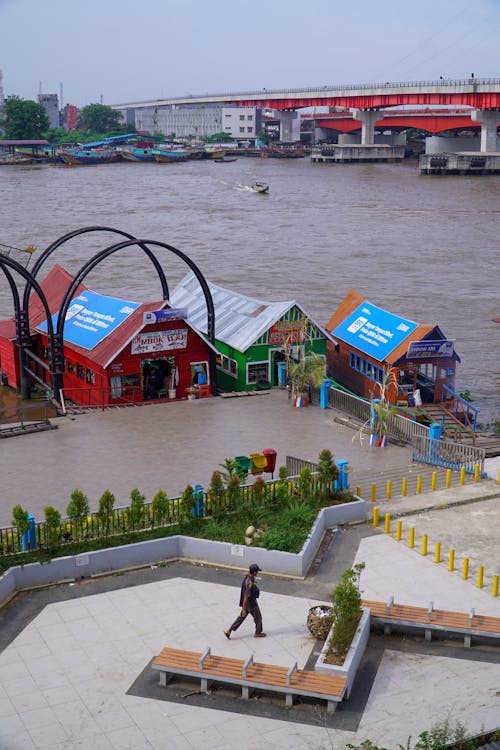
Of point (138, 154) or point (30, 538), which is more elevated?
point (138, 154)

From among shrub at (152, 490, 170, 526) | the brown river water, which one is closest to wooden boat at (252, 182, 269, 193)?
the brown river water

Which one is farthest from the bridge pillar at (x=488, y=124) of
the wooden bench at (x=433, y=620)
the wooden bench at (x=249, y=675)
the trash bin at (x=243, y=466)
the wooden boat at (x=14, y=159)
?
the wooden bench at (x=249, y=675)

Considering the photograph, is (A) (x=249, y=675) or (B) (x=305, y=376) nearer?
Result: (A) (x=249, y=675)

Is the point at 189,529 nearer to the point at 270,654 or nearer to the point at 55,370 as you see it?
Result: the point at 270,654

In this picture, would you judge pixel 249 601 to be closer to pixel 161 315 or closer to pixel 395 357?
pixel 161 315

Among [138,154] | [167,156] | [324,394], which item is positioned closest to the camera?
[324,394]

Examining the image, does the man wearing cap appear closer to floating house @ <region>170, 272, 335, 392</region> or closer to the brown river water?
floating house @ <region>170, 272, 335, 392</region>

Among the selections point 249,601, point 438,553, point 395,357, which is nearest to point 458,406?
point 395,357

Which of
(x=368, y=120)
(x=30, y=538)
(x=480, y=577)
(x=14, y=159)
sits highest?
(x=368, y=120)
